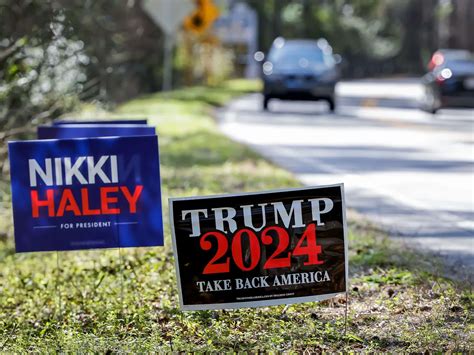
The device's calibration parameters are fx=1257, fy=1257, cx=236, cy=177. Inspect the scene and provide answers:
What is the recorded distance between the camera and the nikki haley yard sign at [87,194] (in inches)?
294

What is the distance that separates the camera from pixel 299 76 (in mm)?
28422

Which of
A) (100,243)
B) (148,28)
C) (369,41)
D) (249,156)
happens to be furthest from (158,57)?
(369,41)

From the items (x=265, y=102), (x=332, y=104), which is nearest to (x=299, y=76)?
(x=332, y=104)

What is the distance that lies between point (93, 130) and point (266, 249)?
2813 millimetres

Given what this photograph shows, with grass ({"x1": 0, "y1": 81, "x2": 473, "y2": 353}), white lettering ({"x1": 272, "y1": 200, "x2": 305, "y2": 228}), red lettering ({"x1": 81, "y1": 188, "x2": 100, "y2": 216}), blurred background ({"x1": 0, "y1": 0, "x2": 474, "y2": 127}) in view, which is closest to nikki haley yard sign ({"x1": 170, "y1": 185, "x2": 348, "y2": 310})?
white lettering ({"x1": 272, "y1": 200, "x2": 305, "y2": 228})

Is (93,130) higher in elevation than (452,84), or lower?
higher

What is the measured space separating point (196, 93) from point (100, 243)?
29700 mm

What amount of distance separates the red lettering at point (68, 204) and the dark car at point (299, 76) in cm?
2100

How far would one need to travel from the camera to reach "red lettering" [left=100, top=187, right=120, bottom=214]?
7.48 m

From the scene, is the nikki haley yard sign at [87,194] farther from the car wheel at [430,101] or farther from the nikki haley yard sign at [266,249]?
the car wheel at [430,101]

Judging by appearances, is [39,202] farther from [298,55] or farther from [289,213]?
[298,55]

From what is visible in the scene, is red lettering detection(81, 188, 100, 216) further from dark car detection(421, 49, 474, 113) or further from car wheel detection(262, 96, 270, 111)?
car wheel detection(262, 96, 270, 111)

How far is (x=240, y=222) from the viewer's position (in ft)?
22.0

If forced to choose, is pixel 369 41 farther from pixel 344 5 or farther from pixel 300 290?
pixel 300 290
